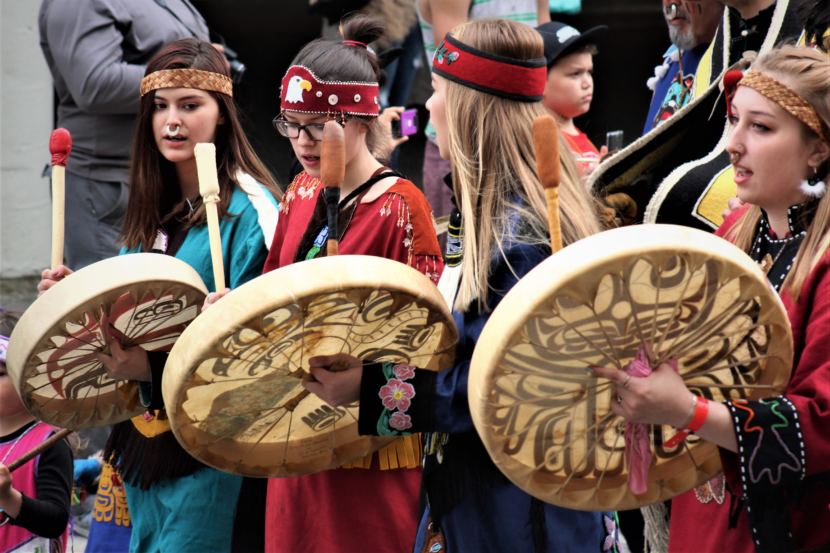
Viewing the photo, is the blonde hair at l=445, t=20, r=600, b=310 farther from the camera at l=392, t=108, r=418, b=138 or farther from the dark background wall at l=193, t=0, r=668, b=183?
the dark background wall at l=193, t=0, r=668, b=183

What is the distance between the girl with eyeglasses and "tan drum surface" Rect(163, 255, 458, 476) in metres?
0.30

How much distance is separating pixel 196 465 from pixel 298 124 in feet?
3.33

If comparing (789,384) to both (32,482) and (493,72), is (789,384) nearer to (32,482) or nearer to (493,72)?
(493,72)

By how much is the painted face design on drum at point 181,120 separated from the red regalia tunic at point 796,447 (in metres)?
1.90

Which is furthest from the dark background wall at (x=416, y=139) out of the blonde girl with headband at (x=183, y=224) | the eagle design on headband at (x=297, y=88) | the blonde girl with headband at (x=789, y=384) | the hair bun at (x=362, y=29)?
the blonde girl with headband at (x=789, y=384)

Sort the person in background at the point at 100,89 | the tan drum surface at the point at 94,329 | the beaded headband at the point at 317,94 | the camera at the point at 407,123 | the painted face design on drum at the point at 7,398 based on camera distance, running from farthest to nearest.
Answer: the person in background at the point at 100,89
the camera at the point at 407,123
the painted face design on drum at the point at 7,398
the beaded headband at the point at 317,94
the tan drum surface at the point at 94,329

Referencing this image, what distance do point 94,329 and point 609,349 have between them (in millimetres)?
1386

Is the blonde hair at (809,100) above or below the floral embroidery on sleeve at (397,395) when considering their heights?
above

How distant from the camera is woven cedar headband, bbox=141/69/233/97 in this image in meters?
3.68

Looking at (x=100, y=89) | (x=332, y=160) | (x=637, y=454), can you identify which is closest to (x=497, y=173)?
(x=332, y=160)

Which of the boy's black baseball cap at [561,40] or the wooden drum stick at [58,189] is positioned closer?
the wooden drum stick at [58,189]

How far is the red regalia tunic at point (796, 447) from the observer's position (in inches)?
88.2

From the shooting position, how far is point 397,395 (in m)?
2.57

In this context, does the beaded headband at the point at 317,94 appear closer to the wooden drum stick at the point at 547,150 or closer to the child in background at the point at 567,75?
the wooden drum stick at the point at 547,150
